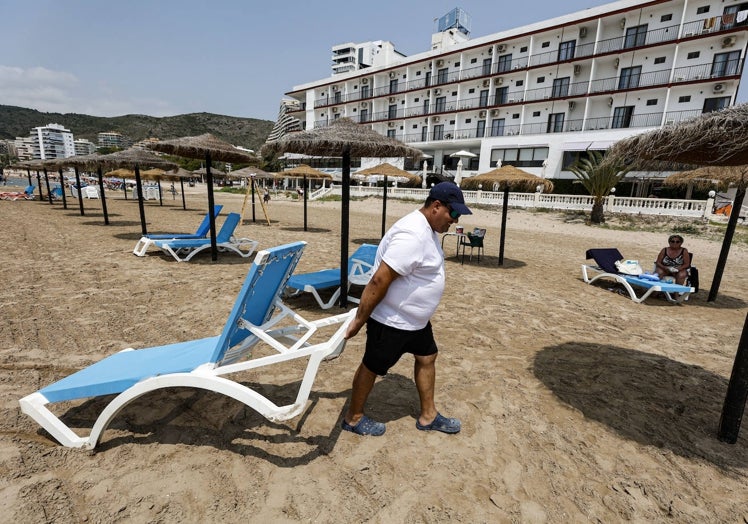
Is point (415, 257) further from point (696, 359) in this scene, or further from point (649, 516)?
point (696, 359)

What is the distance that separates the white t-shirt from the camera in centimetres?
197

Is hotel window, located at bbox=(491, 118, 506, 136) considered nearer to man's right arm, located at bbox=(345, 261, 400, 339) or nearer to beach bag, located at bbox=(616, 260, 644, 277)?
beach bag, located at bbox=(616, 260, 644, 277)

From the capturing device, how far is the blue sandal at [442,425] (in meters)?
2.50

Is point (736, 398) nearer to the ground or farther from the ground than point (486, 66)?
nearer to the ground

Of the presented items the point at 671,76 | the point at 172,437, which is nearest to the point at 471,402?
the point at 172,437

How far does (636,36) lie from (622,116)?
5.60 m

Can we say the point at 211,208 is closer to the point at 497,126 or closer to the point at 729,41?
the point at 497,126

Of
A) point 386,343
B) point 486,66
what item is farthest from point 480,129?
point 386,343

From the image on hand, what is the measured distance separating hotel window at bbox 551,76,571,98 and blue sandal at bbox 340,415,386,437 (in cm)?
3420

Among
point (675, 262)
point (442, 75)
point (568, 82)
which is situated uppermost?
point (442, 75)

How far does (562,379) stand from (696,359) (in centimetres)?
179

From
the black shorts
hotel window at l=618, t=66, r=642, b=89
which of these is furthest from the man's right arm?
hotel window at l=618, t=66, r=642, b=89

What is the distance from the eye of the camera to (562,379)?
10.9 ft

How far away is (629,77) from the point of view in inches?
1047
